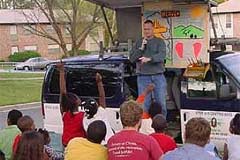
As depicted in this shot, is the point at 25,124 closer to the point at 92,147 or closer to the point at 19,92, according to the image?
the point at 92,147

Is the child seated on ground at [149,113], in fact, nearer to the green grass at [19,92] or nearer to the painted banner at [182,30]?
the painted banner at [182,30]

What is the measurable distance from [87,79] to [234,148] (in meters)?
4.13

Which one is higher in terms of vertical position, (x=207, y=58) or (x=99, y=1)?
(x=99, y=1)

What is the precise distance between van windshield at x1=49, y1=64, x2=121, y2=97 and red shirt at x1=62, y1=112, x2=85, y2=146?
2332mm

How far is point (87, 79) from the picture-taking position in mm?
9781

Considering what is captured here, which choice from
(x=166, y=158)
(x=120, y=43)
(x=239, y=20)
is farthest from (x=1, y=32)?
(x=166, y=158)

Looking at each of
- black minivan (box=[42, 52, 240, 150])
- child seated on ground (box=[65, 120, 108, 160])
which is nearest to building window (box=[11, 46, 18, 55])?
black minivan (box=[42, 52, 240, 150])

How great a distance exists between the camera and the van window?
8.67 metres

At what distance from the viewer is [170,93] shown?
378 inches

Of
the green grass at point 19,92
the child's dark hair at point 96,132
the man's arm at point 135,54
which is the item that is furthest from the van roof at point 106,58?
the green grass at point 19,92

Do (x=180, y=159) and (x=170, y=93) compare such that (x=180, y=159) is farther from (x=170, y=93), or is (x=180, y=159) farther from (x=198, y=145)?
(x=170, y=93)

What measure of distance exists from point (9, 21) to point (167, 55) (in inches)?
2355

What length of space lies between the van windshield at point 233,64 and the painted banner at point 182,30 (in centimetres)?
34

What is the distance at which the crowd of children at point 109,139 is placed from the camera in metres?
4.74
